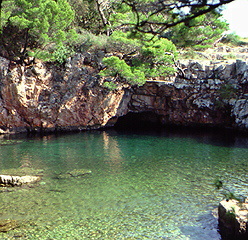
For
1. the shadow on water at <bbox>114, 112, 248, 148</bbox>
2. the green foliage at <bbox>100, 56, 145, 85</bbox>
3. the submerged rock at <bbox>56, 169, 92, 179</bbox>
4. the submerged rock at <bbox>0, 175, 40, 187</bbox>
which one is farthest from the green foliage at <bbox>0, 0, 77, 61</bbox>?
the submerged rock at <bbox>0, 175, 40, 187</bbox>

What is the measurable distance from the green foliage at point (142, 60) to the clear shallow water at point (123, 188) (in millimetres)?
6506

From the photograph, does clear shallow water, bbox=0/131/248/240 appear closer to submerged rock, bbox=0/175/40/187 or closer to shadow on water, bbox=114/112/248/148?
shadow on water, bbox=114/112/248/148

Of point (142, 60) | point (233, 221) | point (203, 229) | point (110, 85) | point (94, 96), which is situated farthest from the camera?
point (94, 96)

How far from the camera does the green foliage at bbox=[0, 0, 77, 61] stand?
24.4 m

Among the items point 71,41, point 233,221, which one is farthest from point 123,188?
point 71,41

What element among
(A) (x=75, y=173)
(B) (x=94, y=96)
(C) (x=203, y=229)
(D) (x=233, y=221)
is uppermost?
(B) (x=94, y=96)

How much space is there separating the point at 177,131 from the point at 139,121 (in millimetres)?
7252

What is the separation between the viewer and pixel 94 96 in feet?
98.2

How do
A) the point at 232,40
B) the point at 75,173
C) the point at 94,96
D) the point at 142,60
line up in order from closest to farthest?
the point at 75,173 → the point at 142,60 → the point at 94,96 → the point at 232,40

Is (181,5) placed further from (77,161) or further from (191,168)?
(77,161)

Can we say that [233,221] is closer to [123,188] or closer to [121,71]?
[123,188]

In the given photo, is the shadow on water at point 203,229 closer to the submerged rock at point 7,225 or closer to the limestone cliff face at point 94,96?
the submerged rock at point 7,225

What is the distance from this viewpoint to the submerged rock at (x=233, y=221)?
9.42 m

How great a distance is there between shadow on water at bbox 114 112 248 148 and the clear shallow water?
1.72 ft
